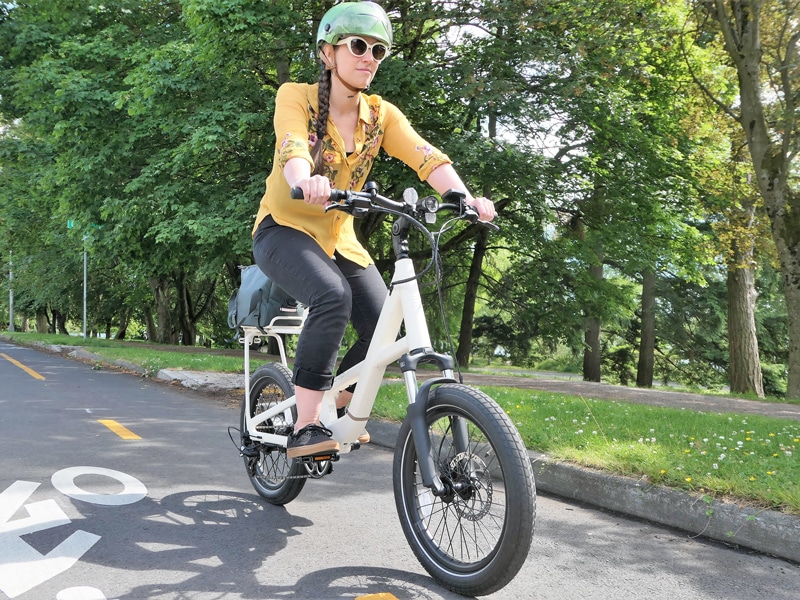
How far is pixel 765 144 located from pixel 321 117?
12.1 m

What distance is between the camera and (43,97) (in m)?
13.9

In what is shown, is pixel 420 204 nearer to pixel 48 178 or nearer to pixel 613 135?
pixel 613 135

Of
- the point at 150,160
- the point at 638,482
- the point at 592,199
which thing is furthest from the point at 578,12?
the point at 638,482

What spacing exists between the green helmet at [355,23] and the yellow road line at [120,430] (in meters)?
4.14

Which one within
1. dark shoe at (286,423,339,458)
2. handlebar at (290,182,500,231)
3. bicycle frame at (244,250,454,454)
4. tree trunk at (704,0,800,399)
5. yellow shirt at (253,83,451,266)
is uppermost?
tree trunk at (704,0,800,399)

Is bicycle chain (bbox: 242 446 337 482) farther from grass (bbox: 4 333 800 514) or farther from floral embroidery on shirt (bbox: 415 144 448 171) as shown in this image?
grass (bbox: 4 333 800 514)

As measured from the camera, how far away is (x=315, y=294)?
3.34 m

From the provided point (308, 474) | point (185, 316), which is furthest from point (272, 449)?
point (185, 316)

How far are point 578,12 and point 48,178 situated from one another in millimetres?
11130

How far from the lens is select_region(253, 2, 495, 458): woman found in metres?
3.31

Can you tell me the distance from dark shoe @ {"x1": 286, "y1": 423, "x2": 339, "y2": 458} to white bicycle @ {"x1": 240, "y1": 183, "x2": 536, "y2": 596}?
0.09m

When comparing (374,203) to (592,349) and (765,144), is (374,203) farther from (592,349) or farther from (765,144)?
(592,349)

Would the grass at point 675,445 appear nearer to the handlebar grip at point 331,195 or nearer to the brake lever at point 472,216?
the brake lever at point 472,216

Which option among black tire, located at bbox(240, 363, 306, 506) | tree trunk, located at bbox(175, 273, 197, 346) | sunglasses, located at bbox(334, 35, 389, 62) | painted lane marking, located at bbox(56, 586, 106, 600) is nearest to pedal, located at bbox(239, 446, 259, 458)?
black tire, located at bbox(240, 363, 306, 506)
